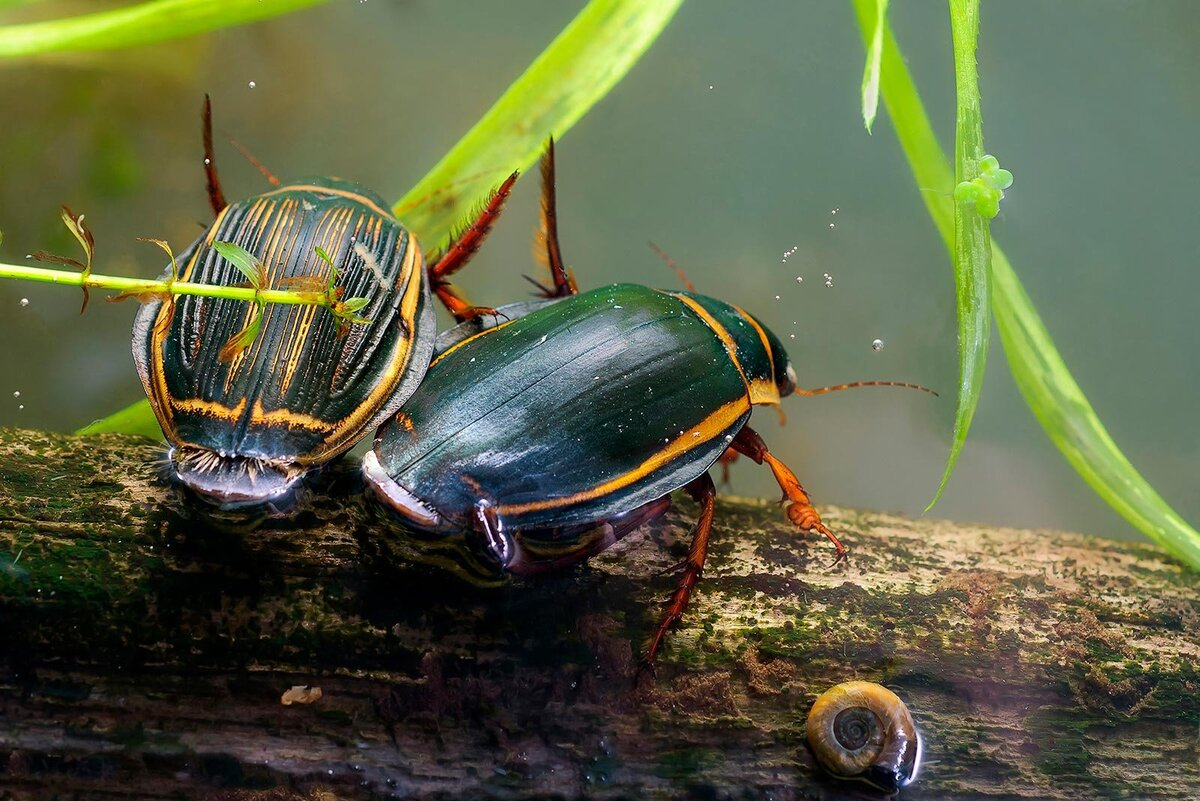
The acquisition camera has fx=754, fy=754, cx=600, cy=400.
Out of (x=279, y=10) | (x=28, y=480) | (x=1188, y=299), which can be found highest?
(x=1188, y=299)

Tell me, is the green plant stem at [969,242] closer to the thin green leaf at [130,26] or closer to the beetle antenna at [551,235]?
the beetle antenna at [551,235]

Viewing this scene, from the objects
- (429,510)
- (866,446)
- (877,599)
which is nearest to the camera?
(429,510)

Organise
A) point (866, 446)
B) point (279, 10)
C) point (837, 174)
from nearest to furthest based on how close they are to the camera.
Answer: point (279, 10)
point (837, 174)
point (866, 446)

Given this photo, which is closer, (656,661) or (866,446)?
(656,661)

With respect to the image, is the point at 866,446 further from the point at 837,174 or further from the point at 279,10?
the point at 279,10

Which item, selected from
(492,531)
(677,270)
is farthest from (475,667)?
(677,270)

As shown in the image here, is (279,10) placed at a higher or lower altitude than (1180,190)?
lower

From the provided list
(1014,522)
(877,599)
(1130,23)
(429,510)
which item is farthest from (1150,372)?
(429,510)
